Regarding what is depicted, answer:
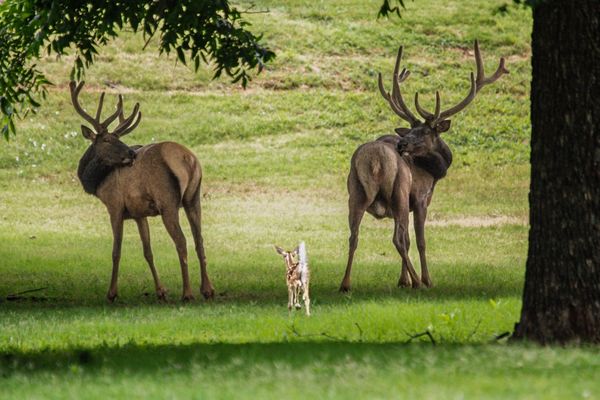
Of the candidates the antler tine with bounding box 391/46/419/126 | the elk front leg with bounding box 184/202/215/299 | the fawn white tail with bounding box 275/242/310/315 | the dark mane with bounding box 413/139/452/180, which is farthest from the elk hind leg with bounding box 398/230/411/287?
the fawn white tail with bounding box 275/242/310/315

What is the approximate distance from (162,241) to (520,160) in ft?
43.1

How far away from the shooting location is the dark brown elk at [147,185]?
732 inches

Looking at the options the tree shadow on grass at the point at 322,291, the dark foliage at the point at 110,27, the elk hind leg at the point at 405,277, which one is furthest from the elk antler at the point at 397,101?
the tree shadow on grass at the point at 322,291

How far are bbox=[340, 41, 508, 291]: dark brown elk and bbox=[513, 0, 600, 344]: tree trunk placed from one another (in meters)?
6.15

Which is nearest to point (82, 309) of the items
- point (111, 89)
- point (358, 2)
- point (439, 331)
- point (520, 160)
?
point (439, 331)

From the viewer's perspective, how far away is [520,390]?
9328mm

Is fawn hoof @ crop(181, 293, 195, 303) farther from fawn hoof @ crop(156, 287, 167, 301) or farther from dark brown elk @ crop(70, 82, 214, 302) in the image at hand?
fawn hoof @ crop(156, 287, 167, 301)

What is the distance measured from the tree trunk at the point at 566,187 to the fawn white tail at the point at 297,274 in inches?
130

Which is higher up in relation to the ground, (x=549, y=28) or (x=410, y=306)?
(x=549, y=28)

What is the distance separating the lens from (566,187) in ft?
39.6

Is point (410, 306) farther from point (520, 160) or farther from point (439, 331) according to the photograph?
point (520, 160)

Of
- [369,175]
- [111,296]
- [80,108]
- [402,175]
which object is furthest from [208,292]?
[80,108]

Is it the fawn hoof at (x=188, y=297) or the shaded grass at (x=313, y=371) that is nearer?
the shaded grass at (x=313, y=371)

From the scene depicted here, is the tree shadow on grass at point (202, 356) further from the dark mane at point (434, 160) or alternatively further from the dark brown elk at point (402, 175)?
the dark mane at point (434, 160)
